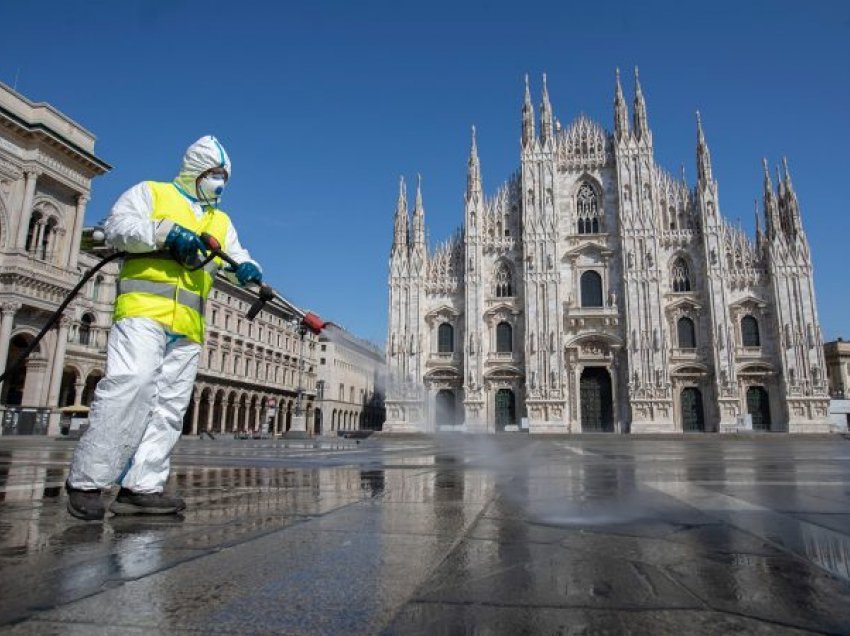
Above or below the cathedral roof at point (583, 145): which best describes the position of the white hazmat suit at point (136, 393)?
below

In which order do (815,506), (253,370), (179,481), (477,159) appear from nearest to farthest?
1. (815,506)
2. (179,481)
3. (477,159)
4. (253,370)

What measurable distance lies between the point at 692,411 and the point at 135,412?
3045 centimetres

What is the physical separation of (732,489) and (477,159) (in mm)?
30470

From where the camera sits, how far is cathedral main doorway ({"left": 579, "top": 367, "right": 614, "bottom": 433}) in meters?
30.1

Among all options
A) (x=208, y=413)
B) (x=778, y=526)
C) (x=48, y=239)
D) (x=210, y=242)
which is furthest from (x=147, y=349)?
(x=208, y=413)

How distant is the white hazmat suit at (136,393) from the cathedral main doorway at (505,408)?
28.4 m

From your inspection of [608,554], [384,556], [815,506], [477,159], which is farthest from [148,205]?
[477,159]

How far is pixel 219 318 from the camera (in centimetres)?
4025

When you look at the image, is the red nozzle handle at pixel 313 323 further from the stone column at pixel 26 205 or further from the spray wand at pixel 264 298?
the stone column at pixel 26 205

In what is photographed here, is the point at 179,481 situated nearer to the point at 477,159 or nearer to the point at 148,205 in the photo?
the point at 148,205

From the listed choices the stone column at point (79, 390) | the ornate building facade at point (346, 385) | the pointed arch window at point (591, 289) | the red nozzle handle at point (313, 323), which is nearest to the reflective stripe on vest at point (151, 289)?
the red nozzle handle at point (313, 323)

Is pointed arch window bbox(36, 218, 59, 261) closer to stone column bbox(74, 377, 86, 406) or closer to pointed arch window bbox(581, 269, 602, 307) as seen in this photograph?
stone column bbox(74, 377, 86, 406)

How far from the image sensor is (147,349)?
2930mm

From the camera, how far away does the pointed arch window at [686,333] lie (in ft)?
97.5
